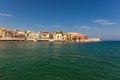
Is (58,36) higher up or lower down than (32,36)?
lower down

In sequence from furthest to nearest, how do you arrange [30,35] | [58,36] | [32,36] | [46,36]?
[58,36], [46,36], [30,35], [32,36]

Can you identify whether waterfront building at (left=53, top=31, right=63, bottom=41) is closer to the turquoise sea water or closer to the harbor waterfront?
the harbor waterfront

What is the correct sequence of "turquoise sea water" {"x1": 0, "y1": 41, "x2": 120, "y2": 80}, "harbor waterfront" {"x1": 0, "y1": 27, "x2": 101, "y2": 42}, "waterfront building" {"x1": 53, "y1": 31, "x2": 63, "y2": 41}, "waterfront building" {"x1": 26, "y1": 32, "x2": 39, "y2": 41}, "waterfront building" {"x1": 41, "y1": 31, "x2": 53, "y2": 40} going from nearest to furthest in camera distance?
"turquoise sea water" {"x1": 0, "y1": 41, "x2": 120, "y2": 80} → "harbor waterfront" {"x1": 0, "y1": 27, "x2": 101, "y2": 42} → "waterfront building" {"x1": 26, "y1": 32, "x2": 39, "y2": 41} → "waterfront building" {"x1": 41, "y1": 31, "x2": 53, "y2": 40} → "waterfront building" {"x1": 53, "y1": 31, "x2": 63, "y2": 41}

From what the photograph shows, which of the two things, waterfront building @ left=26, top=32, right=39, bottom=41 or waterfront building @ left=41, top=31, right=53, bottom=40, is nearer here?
waterfront building @ left=26, top=32, right=39, bottom=41

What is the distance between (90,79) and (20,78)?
22.6 ft

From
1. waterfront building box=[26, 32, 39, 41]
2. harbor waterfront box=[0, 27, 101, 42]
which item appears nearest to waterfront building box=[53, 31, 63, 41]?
harbor waterfront box=[0, 27, 101, 42]

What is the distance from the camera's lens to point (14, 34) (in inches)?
6767

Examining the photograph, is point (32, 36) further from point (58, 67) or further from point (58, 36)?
point (58, 67)

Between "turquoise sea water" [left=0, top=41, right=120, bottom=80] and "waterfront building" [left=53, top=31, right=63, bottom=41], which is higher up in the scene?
"waterfront building" [left=53, top=31, right=63, bottom=41]

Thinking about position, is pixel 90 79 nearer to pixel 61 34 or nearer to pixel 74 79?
pixel 74 79

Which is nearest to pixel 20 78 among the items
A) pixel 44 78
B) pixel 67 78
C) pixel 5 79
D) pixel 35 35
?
pixel 5 79

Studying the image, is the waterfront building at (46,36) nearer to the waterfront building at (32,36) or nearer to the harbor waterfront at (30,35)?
the harbor waterfront at (30,35)

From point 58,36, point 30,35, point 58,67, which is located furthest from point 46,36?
point 58,67

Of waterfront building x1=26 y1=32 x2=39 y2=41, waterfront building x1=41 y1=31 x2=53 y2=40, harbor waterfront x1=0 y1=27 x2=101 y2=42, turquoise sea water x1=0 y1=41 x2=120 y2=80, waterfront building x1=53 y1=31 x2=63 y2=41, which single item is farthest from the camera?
waterfront building x1=53 y1=31 x2=63 y2=41
